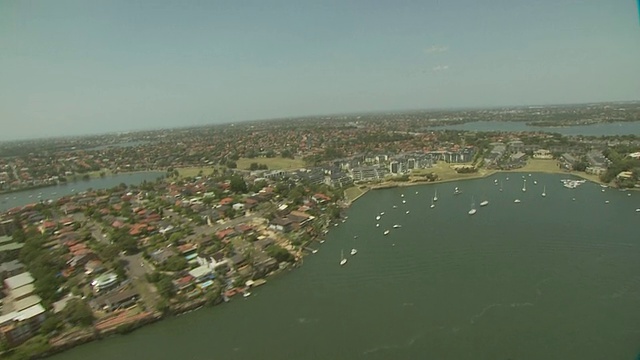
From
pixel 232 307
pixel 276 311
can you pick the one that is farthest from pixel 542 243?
pixel 232 307

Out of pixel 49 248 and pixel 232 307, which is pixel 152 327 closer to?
pixel 232 307

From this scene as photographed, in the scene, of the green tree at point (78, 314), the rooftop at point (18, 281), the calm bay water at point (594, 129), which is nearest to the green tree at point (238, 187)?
the rooftop at point (18, 281)

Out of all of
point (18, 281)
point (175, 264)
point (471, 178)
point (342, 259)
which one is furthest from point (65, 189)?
point (471, 178)

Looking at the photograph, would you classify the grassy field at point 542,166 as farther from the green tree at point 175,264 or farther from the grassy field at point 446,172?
the green tree at point 175,264

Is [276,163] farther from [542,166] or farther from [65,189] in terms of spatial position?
[542,166]

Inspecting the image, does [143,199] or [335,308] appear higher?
[143,199]

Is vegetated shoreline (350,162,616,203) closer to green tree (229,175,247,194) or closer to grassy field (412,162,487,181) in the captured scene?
grassy field (412,162,487,181)

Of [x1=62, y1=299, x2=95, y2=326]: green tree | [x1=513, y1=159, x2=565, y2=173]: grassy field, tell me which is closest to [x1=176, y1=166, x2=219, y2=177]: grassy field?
[x1=62, y1=299, x2=95, y2=326]: green tree
